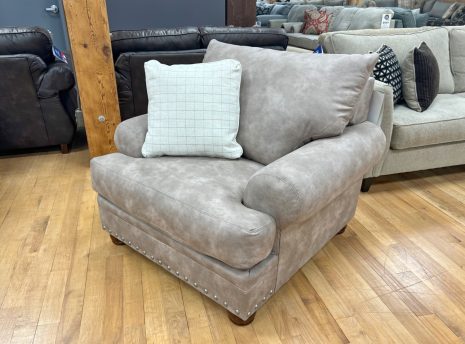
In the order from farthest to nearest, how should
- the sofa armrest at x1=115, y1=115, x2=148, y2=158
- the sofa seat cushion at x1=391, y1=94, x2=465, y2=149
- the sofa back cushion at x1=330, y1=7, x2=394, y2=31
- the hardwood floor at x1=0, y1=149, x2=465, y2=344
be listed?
the sofa back cushion at x1=330, y1=7, x2=394, y2=31 < the sofa seat cushion at x1=391, y1=94, x2=465, y2=149 < the sofa armrest at x1=115, y1=115, x2=148, y2=158 < the hardwood floor at x1=0, y1=149, x2=465, y2=344

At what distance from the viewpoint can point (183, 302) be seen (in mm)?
1466

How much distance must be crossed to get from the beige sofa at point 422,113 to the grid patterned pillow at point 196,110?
2.69 ft

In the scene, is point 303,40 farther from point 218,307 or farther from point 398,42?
point 218,307

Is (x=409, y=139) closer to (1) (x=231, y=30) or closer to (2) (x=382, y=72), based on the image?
(2) (x=382, y=72)

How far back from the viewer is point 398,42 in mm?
2375

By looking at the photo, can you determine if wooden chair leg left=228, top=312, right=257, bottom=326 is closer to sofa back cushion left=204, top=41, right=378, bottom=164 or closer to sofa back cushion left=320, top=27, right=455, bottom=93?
sofa back cushion left=204, top=41, right=378, bottom=164

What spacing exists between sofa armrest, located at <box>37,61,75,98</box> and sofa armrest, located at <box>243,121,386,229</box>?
1895mm

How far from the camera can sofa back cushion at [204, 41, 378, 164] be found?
4.74 ft

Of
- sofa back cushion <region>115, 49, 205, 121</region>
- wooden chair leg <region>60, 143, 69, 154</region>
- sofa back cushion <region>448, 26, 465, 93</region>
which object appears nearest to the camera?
sofa back cushion <region>115, 49, 205, 121</region>

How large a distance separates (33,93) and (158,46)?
92 centimetres

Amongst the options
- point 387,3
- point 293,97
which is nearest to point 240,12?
point 293,97

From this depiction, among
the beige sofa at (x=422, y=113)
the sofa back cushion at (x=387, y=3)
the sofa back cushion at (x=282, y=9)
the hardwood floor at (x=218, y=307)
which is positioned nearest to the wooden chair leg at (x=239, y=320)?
the hardwood floor at (x=218, y=307)

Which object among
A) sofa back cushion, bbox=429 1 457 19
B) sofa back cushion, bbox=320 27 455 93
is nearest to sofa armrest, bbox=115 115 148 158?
sofa back cushion, bbox=320 27 455 93

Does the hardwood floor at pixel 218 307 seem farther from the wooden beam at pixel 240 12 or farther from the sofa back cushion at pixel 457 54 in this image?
the wooden beam at pixel 240 12
